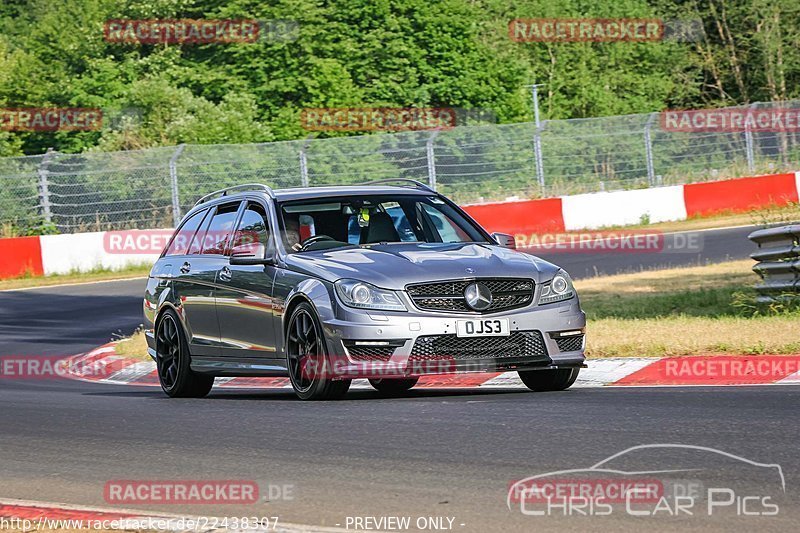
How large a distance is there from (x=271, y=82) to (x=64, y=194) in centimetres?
1722

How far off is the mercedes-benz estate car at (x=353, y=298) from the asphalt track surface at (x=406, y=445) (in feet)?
0.98

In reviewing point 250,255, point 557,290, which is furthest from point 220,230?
point 557,290

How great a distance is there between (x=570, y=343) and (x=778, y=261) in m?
5.48

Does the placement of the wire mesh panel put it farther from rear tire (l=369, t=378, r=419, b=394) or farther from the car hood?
the car hood

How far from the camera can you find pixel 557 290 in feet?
32.9

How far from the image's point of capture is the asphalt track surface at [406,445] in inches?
237

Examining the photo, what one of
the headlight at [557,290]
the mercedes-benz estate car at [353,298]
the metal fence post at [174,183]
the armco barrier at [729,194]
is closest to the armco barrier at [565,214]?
the armco barrier at [729,194]

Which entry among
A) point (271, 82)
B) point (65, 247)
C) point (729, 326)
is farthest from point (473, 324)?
point (271, 82)

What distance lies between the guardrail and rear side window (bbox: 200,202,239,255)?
5.68 meters

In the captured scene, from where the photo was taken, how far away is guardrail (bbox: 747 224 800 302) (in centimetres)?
1430

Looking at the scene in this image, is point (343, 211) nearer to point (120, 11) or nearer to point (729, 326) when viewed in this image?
point (729, 326)

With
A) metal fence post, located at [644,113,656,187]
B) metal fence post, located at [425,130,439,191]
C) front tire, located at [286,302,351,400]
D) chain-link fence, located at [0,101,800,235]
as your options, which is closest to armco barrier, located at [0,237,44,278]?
chain-link fence, located at [0,101,800,235]

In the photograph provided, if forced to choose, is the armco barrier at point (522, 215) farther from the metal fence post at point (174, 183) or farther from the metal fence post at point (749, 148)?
the metal fence post at point (749, 148)

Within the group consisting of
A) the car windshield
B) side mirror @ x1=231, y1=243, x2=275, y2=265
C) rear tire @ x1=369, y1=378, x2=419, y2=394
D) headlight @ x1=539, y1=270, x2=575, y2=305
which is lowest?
rear tire @ x1=369, y1=378, x2=419, y2=394
